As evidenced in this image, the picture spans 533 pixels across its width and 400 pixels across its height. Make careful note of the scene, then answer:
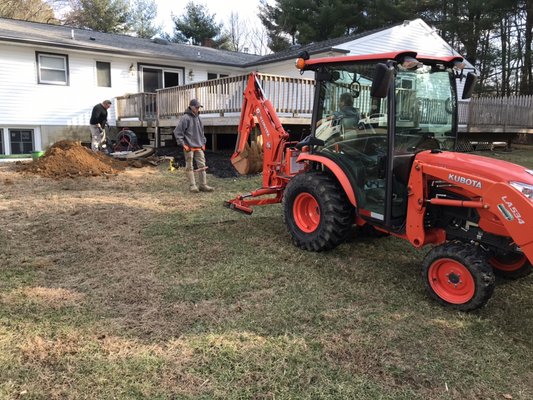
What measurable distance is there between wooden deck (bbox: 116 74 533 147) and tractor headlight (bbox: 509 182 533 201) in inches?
327

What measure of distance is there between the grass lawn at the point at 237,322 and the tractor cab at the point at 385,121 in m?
0.89

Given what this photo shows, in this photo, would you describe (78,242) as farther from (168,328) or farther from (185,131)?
(185,131)

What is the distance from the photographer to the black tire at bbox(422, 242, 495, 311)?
360cm

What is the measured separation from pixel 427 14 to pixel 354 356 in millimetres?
30563

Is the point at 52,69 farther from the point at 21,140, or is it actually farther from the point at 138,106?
the point at 138,106

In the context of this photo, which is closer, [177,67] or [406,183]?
[406,183]

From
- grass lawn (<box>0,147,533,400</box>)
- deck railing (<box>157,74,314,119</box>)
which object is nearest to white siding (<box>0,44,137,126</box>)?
deck railing (<box>157,74,314,119</box>)

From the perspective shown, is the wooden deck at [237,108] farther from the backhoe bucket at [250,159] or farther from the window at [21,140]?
the backhoe bucket at [250,159]

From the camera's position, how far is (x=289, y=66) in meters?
19.8

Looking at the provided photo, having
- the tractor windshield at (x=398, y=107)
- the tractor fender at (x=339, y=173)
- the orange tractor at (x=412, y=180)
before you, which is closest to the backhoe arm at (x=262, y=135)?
the orange tractor at (x=412, y=180)

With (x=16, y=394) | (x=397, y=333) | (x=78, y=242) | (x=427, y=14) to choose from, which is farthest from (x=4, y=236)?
(x=427, y=14)

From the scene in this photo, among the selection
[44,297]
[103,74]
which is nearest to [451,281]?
[44,297]

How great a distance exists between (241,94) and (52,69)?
895 cm

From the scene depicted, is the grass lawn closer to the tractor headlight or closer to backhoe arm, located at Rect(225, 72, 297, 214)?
backhoe arm, located at Rect(225, 72, 297, 214)
